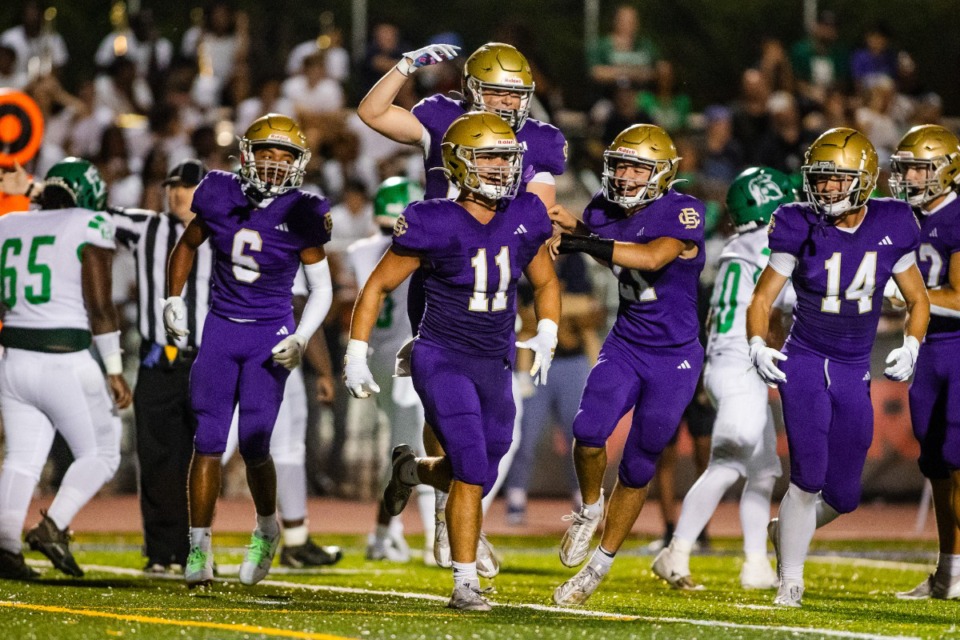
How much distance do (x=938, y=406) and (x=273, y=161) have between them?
10.6 ft

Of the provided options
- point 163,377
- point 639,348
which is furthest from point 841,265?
point 163,377

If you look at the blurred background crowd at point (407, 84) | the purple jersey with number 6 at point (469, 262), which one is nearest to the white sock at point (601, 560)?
the purple jersey with number 6 at point (469, 262)

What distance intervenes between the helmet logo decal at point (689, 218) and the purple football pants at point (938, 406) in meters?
1.36

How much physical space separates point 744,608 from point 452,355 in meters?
1.70

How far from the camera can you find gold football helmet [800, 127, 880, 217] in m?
6.80

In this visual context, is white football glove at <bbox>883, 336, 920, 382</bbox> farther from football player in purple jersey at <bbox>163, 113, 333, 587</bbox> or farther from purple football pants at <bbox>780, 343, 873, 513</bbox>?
football player in purple jersey at <bbox>163, 113, 333, 587</bbox>

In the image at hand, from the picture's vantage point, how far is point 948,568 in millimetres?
7672

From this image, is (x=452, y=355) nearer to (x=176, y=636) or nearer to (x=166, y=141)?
(x=176, y=636)

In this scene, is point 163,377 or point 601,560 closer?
point 601,560

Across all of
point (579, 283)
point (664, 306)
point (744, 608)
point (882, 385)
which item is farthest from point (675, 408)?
point (882, 385)

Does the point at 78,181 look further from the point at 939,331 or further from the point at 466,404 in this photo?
the point at 939,331

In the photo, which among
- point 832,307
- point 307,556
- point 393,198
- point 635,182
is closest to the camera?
point 832,307

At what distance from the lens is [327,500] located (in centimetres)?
1262

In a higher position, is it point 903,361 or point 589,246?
point 589,246
